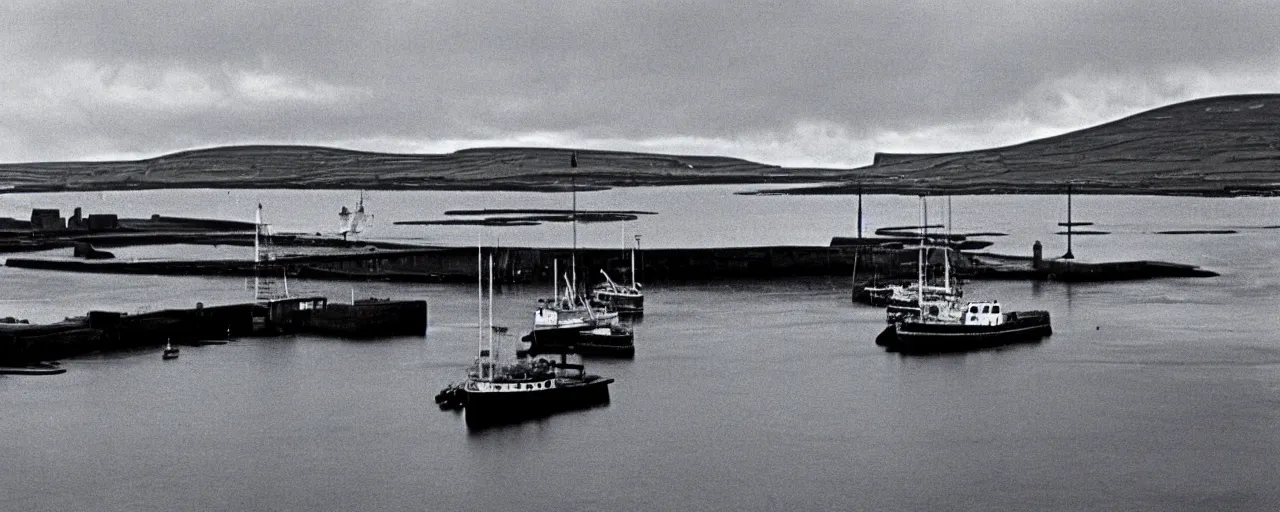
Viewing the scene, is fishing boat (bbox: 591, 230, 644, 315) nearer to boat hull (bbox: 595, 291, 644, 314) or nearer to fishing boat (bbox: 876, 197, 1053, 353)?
boat hull (bbox: 595, 291, 644, 314)

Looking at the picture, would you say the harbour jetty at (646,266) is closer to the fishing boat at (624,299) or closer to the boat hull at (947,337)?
the fishing boat at (624,299)

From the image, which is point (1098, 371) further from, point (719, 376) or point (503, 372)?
point (503, 372)

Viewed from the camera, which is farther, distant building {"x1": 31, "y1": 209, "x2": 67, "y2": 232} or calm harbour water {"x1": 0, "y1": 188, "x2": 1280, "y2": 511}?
distant building {"x1": 31, "y1": 209, "x2": 67, "y2": 232}

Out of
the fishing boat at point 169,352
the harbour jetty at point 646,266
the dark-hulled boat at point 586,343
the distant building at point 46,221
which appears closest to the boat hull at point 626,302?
the dark-hulled boat at point 586,343

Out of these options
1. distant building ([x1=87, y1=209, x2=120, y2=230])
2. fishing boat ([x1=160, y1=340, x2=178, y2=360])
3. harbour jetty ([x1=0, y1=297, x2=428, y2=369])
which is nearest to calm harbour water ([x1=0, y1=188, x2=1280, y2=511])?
fishing boat ([x1=160, y1=340, x2=178, y2=360])

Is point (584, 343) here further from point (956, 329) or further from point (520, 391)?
point (956, 329)

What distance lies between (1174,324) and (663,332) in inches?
870

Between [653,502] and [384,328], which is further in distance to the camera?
[384,328]

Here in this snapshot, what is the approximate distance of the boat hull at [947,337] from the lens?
60.9 metres

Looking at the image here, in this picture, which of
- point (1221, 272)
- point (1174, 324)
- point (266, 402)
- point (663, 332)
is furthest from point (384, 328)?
point (1221, 272)

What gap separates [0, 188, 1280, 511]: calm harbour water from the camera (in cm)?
3666

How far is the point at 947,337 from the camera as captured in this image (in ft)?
201

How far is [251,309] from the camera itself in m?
64.7

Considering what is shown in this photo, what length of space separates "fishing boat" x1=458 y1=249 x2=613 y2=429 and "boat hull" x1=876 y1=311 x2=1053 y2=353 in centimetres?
1729
